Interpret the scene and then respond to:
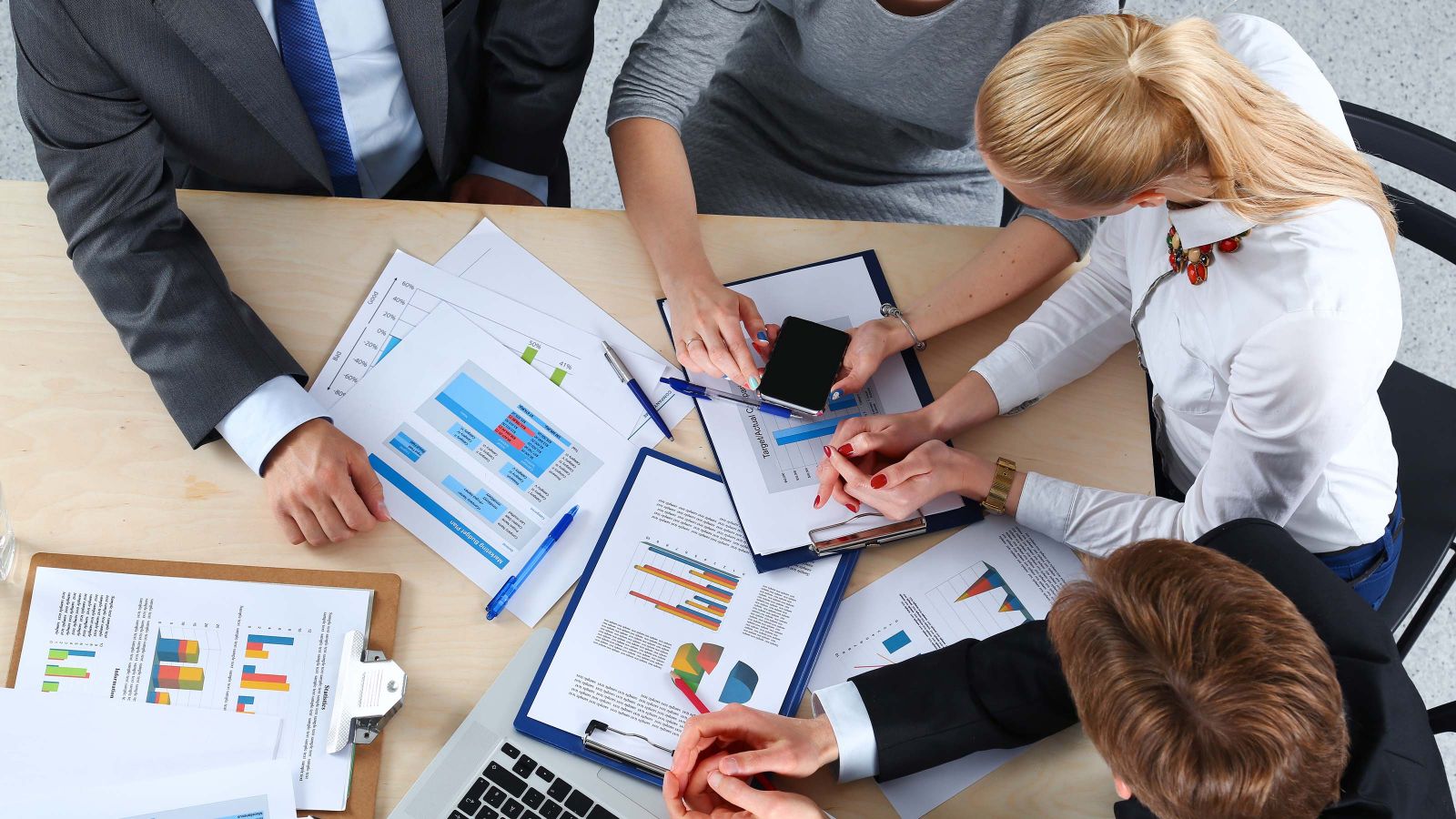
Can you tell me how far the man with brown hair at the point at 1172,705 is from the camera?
75 cm

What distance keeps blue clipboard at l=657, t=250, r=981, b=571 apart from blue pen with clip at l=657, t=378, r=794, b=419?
0.01m

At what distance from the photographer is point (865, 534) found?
115 cm

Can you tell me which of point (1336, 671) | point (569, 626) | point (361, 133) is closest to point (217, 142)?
point (361, 133)

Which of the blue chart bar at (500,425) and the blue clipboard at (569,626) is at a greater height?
the blue chart bar at (500,425)

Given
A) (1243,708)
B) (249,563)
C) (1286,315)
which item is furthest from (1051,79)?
(249,563)

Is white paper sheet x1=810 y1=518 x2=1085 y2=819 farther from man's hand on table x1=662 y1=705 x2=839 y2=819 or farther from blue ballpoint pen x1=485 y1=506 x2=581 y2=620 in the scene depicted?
blue ballpoint pen x1=485 y1=506 x2=581 y2=620

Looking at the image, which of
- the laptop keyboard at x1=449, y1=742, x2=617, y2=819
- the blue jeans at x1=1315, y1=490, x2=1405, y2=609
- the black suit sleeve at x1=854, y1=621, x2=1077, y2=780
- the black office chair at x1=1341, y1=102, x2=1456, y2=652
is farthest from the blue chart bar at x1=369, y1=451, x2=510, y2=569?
the black office chair at x1=1341, y1=102, x2=1456, y2=652

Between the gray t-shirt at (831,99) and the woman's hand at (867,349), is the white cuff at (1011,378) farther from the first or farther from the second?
the gray t-shirt at (831,99)

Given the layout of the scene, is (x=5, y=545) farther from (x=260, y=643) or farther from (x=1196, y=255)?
(x=1196, y=255)

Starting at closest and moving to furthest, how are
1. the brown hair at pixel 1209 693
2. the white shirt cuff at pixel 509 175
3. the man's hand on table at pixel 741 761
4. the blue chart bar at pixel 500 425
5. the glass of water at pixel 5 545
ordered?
the brown hair at pixel 1209 693 → the man's hand on table at pixel 741 761 → the glass of water at pixel 5 545 → the blue chart bar at pixel 500 425 → the white shirt cuff at pixel 509 175

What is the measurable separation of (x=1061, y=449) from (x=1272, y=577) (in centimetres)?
30

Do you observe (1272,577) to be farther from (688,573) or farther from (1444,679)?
(1444,679)

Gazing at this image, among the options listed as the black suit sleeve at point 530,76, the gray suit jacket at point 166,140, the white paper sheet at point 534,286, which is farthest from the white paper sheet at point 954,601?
the black suit sleeve at point 530,76

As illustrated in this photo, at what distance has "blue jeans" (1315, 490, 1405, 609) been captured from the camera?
3.92ft
